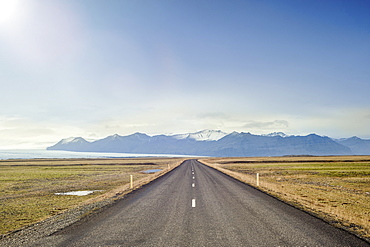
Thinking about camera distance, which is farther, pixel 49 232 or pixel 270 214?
pixel 270 214

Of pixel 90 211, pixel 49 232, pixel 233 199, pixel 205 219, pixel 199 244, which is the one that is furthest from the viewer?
pixel 233 199

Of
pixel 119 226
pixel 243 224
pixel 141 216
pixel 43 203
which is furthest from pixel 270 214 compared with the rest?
pixel 43 203

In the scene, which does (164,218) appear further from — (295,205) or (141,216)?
(295,205)

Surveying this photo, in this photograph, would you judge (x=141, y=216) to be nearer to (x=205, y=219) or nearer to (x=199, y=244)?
(x=205, y=219)

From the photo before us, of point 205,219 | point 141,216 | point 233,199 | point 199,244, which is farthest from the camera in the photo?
point 233,199

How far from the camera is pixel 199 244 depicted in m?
6.90

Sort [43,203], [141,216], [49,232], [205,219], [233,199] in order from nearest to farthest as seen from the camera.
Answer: [49,232] → [205,219] → [141,216] → [233,199] → [43,203]

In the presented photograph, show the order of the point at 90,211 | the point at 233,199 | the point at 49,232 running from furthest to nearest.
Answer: the point at 233,199 → the point at 90,211 → the point at 49,232

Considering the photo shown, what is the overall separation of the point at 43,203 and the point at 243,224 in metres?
14.0

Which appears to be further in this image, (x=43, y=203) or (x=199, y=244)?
(x=43, y=203)

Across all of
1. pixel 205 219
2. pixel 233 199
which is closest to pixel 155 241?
pixel 205 219

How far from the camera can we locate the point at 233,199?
14680 mm

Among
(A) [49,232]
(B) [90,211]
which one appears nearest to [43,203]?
(B) [90,211]

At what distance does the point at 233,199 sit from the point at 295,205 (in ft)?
10.9
